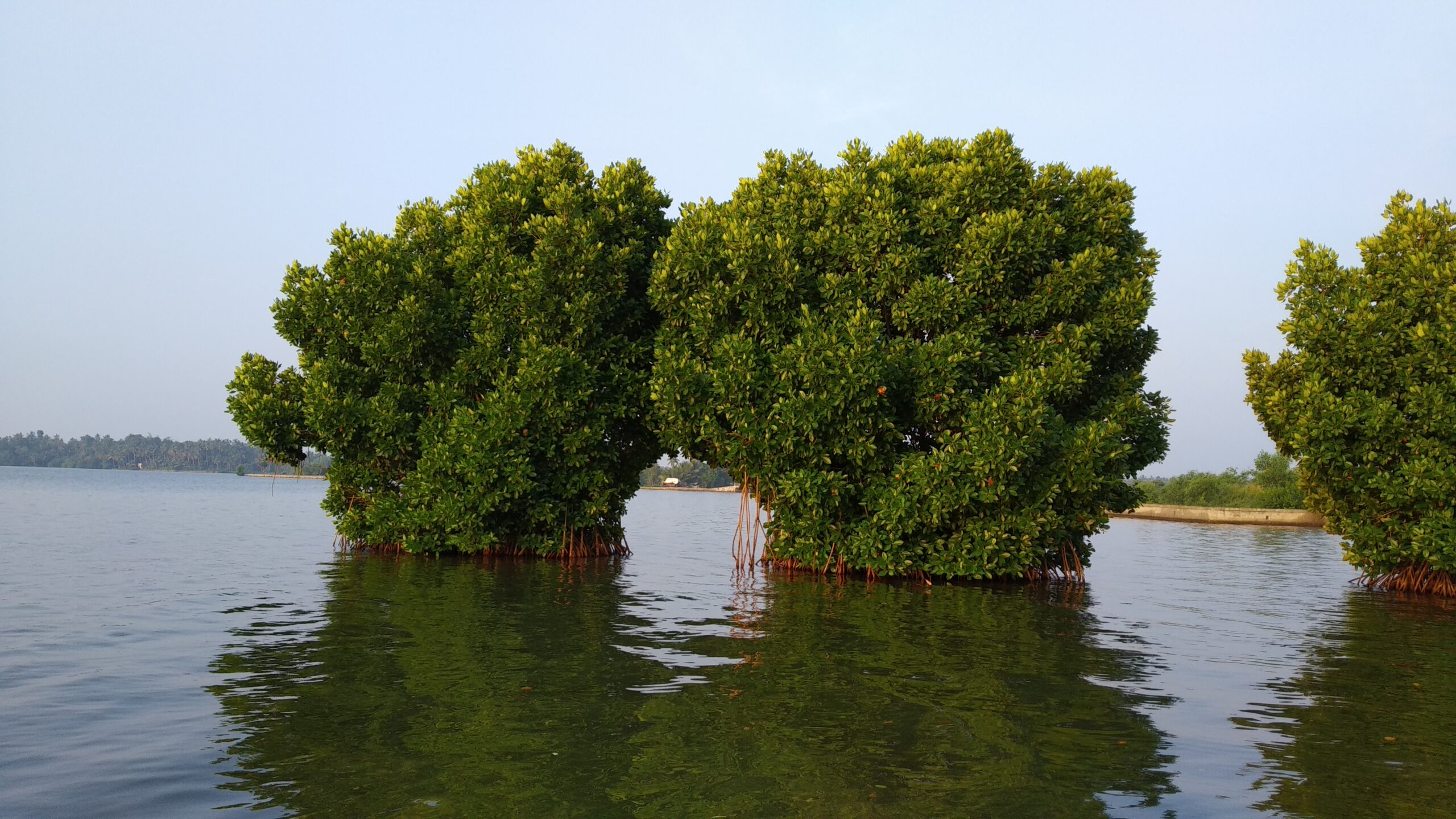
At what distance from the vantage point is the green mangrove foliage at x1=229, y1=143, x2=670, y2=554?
25.9 meters

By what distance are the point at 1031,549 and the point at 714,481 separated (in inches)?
6307

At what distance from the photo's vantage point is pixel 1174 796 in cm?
801

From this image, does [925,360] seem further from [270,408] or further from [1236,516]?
[1236,516]

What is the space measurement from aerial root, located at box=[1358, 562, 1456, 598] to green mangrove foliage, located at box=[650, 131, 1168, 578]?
7.22 m

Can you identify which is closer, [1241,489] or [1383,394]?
[1383,394]

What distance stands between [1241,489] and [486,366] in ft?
262

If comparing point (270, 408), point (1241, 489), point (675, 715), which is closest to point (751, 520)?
point (270, 408)

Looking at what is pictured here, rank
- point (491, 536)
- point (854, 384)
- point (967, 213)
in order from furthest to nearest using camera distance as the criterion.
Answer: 1. point (491, 536)
2. point (967, 213)
3. point (854, 384)

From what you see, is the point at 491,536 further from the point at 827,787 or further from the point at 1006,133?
the point at 827,787

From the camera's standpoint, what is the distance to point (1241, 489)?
3376 inches

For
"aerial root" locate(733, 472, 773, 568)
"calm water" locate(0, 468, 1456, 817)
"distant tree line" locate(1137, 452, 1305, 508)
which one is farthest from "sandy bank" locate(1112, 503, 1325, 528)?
"calm water" locate(0, 468, 1456, 817)

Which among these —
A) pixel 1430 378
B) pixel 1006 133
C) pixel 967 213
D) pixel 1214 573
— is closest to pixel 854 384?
pixel 967 213

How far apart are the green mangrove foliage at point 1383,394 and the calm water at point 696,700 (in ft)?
8.16

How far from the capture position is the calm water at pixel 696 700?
7.82 meters
